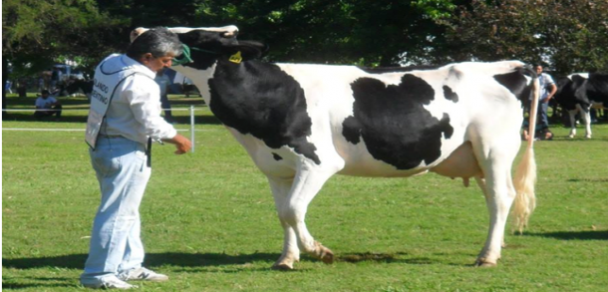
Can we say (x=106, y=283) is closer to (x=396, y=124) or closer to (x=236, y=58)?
(x=236, y=58)

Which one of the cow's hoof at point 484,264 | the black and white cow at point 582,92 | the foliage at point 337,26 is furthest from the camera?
the foliage at point 337,26

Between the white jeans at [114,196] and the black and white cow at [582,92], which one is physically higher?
the white jeans at [114,196]

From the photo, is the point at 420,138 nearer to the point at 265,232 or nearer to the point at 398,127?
the point at 398,127

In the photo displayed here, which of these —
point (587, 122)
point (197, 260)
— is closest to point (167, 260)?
point (197, 260)

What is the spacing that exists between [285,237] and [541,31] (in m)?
23.4

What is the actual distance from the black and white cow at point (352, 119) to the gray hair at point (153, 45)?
33 centimetres

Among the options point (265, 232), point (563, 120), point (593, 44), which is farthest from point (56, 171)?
point (563, 120)

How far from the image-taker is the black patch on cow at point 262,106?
345 inches

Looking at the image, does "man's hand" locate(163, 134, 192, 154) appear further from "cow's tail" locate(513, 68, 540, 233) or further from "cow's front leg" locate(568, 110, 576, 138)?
"cow's front leg" locate(568, 110, 576, 138)

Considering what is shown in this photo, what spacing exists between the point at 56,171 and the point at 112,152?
11225 mm

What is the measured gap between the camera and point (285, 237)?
30.1ft

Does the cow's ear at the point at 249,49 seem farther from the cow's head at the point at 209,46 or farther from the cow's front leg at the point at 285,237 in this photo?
the cow's front leg at the point at 285,237

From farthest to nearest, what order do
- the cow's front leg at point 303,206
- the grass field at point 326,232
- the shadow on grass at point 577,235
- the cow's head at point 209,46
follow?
the shadow on grass at point 577,235 → the cow's head at point 209,46 → the cow's front leg at point 303,206 → the grass field at point 326,232

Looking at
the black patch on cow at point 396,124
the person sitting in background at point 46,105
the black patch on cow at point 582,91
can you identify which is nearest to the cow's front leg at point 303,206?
the black patch on cow at point 396,124
